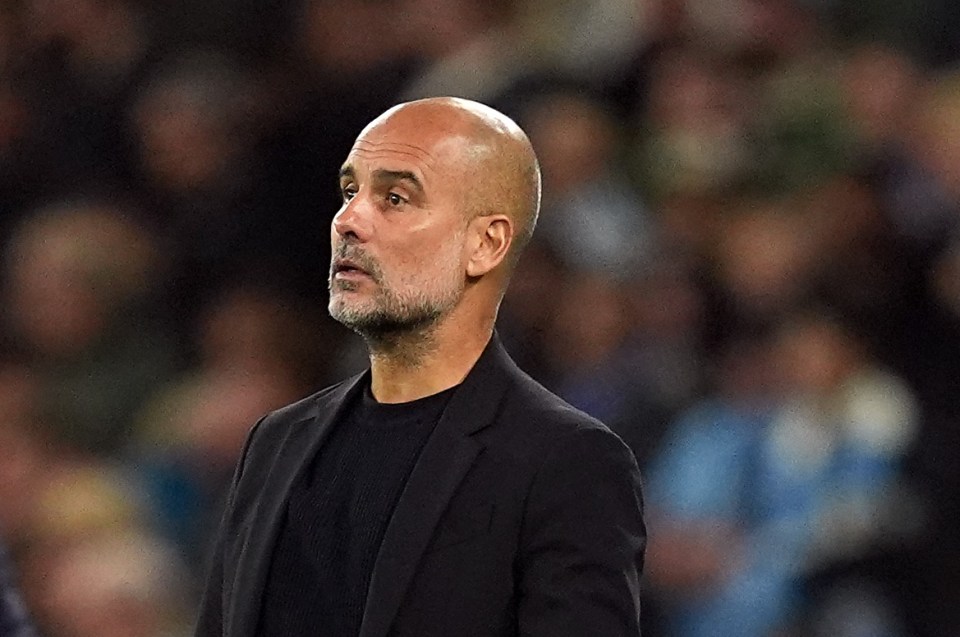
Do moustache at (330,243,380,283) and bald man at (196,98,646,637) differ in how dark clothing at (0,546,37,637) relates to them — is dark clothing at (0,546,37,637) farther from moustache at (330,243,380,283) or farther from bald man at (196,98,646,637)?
moustache at (330,243,380,283)

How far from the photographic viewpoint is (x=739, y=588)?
284cm

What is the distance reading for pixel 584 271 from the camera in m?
3.01

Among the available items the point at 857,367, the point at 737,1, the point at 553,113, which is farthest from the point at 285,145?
the point at 857,367

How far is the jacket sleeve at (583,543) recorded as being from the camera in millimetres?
1368

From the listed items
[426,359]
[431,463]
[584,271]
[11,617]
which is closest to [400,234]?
[426,359]

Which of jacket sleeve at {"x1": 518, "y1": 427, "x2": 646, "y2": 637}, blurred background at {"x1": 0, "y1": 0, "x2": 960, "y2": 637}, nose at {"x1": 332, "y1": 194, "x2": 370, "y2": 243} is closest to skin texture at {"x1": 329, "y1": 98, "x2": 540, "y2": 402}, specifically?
nose at {"x1": 332, "y1": 194, "x2": 370, "y2": 243}

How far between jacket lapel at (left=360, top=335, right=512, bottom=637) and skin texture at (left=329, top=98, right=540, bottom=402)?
51 mm

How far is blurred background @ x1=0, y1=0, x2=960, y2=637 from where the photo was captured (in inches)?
113

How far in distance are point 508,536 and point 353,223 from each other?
1.16 ft

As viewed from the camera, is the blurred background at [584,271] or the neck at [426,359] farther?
the blurred background at [584,271]

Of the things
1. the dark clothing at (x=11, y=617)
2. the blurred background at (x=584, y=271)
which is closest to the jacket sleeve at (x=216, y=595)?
the dark clothing at (x=11, y=617)

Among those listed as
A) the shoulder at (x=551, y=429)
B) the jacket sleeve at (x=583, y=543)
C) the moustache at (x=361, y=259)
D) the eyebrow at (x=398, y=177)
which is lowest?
the jacket sleeve at (x=583, y=543)

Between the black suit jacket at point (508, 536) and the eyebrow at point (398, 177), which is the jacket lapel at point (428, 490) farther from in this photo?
the eyebrow at point (398, 177)

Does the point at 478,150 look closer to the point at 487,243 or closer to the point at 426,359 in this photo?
the point at 487,243
